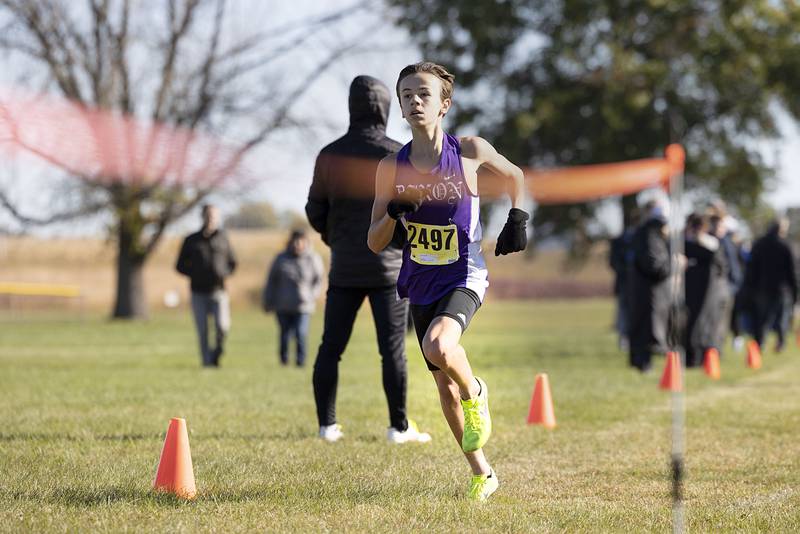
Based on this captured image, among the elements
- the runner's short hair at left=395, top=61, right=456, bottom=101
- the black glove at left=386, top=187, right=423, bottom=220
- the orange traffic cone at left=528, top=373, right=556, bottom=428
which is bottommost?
the orange traffic cone at left=528, top=373, right=556, bottom=428

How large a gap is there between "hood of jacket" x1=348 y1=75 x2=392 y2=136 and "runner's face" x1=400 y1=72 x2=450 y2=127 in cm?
199

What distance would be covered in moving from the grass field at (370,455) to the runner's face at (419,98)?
1.73 metres

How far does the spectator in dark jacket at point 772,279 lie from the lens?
17438 mm

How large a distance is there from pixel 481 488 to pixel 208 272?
8.80 meters

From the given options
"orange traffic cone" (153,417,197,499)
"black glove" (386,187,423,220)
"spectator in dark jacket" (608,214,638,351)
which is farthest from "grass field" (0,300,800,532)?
"spectator in dark jacket" (608,214,638,351)

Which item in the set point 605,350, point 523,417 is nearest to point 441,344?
point 523,417

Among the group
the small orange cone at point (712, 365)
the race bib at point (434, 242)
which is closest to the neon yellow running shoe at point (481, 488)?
the race bib at point (434, 242)

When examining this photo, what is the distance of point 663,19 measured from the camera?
100 ft

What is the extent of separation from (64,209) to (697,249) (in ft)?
47.3

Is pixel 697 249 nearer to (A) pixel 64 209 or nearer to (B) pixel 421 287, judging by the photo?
(B) pixel 421 287

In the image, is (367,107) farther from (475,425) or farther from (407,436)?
(475,425)

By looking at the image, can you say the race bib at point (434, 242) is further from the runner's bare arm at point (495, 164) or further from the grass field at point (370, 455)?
the grass field at point (370, 455)

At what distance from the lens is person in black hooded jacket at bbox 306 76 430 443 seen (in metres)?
6.88

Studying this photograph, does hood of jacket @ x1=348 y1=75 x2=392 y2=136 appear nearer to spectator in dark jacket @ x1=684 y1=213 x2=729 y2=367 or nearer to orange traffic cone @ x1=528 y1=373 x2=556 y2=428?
orange traffic cone @ x1=528 y1=373 x2=556 y2=428
